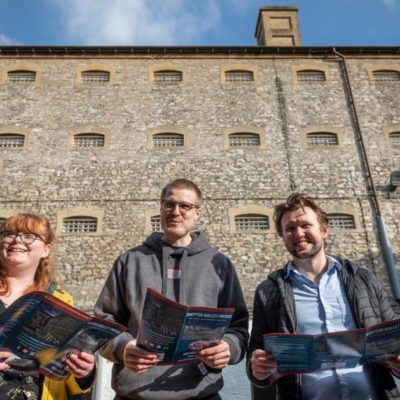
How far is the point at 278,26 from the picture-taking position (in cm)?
1603

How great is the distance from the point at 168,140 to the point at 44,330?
10.6 m

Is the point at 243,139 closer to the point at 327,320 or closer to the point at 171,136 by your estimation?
the point at 171,136

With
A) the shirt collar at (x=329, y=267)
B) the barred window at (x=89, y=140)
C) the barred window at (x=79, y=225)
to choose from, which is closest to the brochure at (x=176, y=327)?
the shirt collar at (x=329, y=267)

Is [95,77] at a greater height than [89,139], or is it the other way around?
[95,77]

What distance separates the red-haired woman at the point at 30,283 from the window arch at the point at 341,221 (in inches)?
379

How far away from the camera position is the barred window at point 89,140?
12.3 metres

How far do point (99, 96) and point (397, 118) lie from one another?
9.62 m

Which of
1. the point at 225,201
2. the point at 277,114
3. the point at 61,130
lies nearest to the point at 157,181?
the point at 225,201

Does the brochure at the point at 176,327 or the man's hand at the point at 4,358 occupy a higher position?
the brochure at the point at 176,327

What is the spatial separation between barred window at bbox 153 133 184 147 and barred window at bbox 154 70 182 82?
7.43ft

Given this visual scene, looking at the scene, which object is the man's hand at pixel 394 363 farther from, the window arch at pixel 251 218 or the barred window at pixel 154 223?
the barred window at pixel 154 223

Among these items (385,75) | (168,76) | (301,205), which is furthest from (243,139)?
(301,205)

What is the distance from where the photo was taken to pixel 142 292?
297 centimetres

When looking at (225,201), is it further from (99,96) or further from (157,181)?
(99,96)
